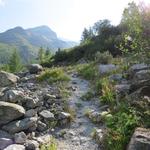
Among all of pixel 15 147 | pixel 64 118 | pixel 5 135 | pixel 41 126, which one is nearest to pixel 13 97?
pixel 41 126

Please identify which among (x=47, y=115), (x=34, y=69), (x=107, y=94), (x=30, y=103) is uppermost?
(x=34, y=69)

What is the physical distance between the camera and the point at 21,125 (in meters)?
10.6

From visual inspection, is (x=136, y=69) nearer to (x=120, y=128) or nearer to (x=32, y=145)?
(x=120, y=128)

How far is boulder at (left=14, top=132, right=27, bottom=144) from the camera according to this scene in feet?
32.1

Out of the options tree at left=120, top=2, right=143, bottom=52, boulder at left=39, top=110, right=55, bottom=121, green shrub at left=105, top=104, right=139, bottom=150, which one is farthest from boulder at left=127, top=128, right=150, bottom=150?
tree at left=120, top=2, right=143, bottom=52

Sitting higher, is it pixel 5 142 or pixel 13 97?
pixel 13 97

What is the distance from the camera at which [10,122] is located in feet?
35.8

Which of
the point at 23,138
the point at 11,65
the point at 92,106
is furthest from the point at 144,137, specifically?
the point at 11,65

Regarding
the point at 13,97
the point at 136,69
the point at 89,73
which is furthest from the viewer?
the point at 89,73

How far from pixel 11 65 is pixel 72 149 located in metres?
78.3

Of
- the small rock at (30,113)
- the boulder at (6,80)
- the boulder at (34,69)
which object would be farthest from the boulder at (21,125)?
the boulder at (34,69)

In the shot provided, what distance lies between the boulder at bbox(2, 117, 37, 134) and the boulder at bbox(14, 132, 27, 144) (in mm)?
494

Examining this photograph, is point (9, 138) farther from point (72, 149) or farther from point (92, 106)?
point (92, 106)

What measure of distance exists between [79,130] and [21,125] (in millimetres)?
1941
